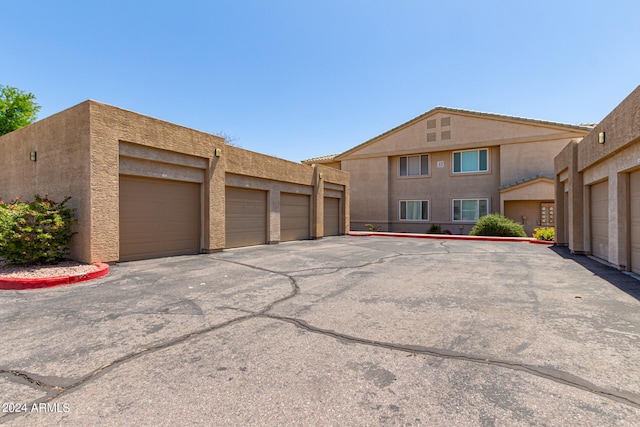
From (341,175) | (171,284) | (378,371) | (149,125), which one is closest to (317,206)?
(341,175)

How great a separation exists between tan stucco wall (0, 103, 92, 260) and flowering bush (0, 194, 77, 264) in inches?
14.3

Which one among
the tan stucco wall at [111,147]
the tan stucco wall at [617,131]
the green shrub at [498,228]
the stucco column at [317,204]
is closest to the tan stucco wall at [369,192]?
the green shrub at [498,228]

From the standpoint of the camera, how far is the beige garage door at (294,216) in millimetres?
16734

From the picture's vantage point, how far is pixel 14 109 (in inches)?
1072

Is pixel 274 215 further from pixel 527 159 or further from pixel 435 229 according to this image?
pixel 527 159

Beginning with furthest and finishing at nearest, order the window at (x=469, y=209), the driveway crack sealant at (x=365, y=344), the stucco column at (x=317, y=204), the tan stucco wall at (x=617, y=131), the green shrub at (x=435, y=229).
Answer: the green shrub at (x=435, y=229), the window at (x=469, y=209), the stucco column at (x=317, y=204), the tan stucco wall at (x=617, y=131), the driveway crack sealant at (x=365, y=344)

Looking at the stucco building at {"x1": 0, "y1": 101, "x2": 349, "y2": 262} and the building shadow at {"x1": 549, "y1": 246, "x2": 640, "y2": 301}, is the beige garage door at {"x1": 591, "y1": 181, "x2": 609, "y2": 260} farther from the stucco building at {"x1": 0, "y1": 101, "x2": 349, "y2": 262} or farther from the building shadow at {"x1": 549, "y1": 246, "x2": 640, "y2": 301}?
the stucco building at {"x1": 0, "y1": 101, "x2": 349, "y2": 262}

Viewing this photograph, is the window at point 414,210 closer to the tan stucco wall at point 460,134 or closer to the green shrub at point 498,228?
the tan stucco wall at point 460,134

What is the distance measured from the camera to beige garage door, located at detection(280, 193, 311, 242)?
659 inches

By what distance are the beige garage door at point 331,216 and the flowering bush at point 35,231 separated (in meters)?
13.9

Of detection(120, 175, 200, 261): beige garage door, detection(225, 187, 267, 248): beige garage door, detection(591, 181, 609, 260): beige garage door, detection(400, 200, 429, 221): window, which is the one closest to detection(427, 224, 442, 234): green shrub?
detection(400, 200, 429, 221): window

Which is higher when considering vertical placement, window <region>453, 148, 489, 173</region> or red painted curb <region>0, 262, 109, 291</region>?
window <region>453, 148, 489, 173</region>

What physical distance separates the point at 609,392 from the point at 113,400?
170 inches

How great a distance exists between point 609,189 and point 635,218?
1583 millimetres
